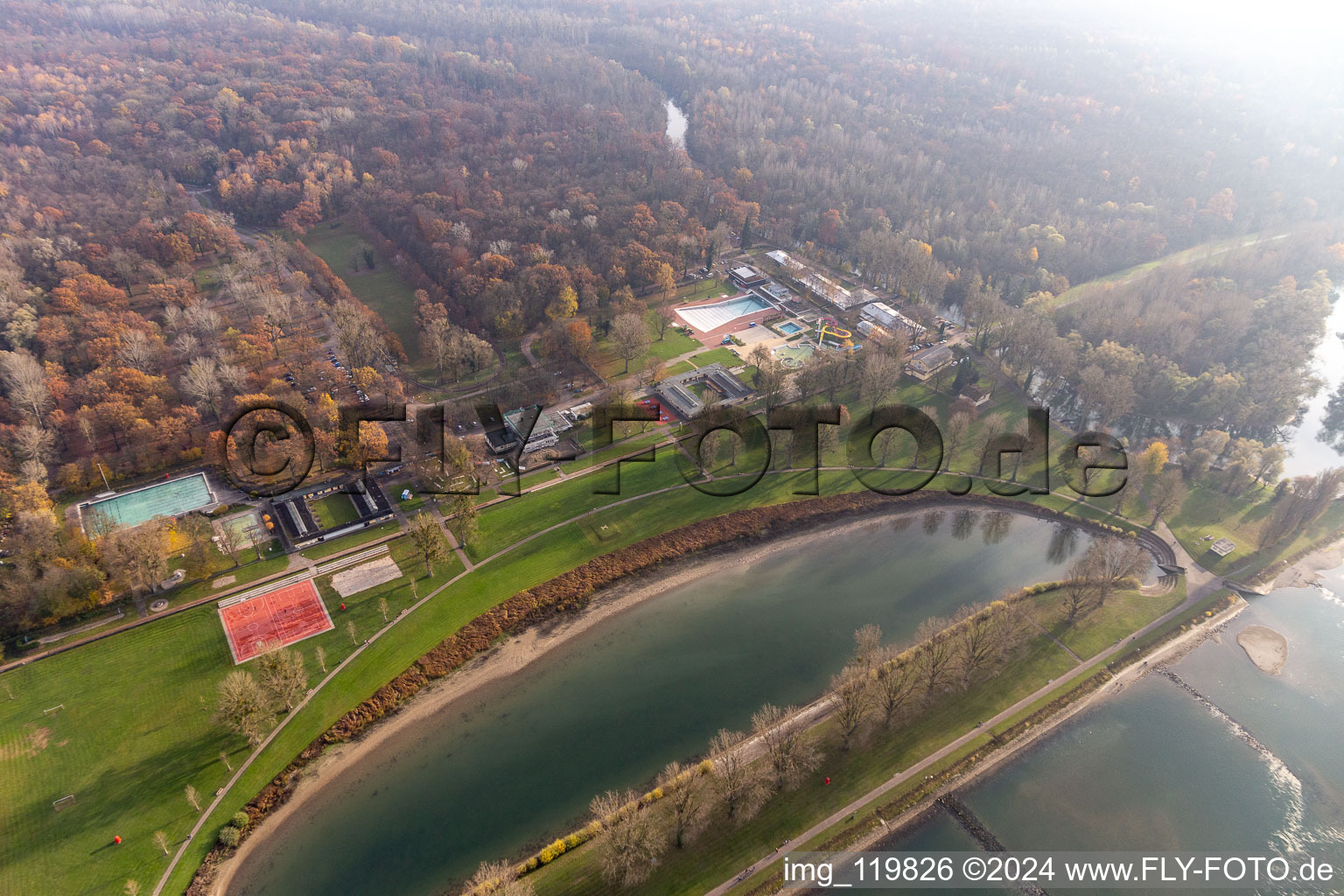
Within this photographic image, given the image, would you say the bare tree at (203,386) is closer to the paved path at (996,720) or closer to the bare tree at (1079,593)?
the paved path at (996,720)

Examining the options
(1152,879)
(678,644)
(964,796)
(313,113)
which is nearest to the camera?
(1152,879)

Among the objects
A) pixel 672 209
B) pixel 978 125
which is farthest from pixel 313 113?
pixel 978 125

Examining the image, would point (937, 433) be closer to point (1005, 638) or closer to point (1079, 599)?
point (1079, 599)

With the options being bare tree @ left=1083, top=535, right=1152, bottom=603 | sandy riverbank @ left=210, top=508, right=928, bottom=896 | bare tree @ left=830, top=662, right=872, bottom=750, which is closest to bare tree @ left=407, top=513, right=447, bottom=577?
sandy riverbank @ left=210, top=508, right=928, bottom=896

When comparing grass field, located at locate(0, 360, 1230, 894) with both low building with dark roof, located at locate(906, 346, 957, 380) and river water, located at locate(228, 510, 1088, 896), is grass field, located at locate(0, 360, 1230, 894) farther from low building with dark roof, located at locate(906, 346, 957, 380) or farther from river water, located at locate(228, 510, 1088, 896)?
low building with dark roof, located at locate(906, 346, 957, 380)

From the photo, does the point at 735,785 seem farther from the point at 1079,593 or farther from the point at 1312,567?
the point at 1312,567

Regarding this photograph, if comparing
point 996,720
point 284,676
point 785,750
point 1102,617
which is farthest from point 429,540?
point 1102,617

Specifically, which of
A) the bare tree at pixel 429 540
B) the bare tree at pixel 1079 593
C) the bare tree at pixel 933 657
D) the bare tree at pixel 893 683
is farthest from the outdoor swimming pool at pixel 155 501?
the bare tree at pixel 1079 593
